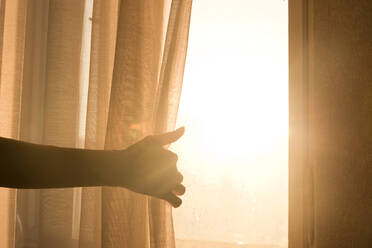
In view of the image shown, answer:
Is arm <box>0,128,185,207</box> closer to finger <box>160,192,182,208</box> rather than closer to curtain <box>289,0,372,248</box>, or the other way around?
finger <box>160,192,182,208</box>

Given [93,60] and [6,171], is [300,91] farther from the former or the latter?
[6,171]

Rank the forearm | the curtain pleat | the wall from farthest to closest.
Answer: the curtain pleat, the wall, the forearm

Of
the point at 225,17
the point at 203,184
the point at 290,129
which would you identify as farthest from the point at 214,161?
the point at 225,17

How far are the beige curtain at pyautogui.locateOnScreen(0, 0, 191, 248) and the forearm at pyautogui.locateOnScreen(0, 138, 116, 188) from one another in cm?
19

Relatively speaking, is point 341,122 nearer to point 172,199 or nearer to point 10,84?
point 172,199

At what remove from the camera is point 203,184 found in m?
0.95

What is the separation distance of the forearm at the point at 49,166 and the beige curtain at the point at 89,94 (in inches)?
7.7

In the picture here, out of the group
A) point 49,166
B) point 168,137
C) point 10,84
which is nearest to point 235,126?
point 168,137

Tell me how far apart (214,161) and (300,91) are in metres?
0.33

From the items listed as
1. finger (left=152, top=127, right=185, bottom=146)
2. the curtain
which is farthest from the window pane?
finger (left=152, top=127, right=185, bottom=146)

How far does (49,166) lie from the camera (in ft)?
1.70

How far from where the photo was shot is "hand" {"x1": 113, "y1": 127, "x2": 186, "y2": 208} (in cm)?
53

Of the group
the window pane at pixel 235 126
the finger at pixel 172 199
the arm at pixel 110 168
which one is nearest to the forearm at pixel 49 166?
the arm at pixel 110 168

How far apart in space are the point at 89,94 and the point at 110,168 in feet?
1.23
